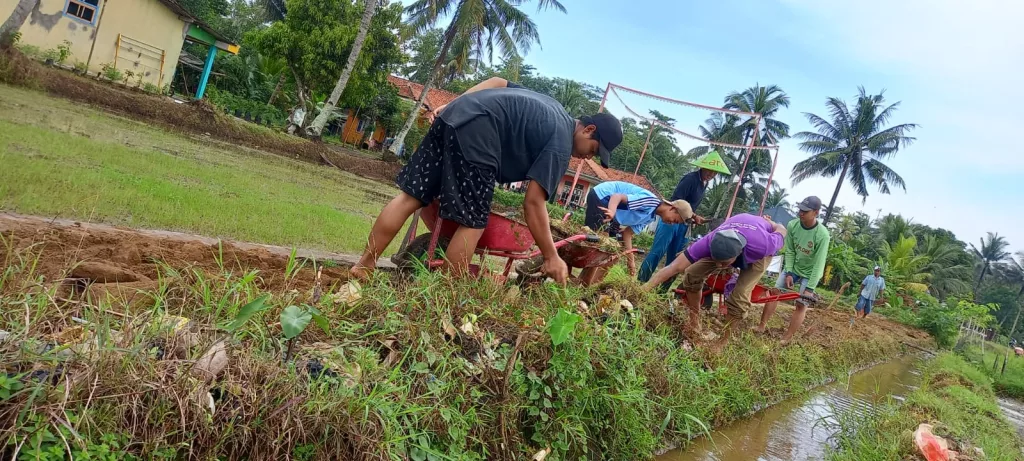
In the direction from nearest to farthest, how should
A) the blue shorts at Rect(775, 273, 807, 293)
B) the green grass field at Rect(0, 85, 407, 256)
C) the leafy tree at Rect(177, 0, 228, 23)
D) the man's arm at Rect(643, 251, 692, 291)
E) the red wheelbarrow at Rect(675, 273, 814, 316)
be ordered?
the green grass field at Rect(0, 85, 407, 256)
the man's arm at Rect(643, 251, 692, 291)
the red wheelbarrow at Rect(675, 273, 814, 316)
the blue shorts at Rect(775, 273, 807, 293)
the leafy tree at Rect(177, 0, 228, 23)

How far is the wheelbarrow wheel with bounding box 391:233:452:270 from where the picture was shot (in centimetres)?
333

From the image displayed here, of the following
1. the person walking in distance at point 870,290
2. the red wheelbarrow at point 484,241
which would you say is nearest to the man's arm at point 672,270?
the red wheelbarrow at point 484,241

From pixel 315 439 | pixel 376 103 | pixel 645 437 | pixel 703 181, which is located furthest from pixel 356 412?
pixel 376 103

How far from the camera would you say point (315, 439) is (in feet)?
5.55

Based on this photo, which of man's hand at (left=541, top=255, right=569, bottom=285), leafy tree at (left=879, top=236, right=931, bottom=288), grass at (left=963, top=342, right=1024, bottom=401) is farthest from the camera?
leafy tree at (left=879, top=236, right=931, bottom=288)

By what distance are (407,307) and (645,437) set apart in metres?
1.34

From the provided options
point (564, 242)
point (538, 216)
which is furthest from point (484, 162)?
point (564, 242)

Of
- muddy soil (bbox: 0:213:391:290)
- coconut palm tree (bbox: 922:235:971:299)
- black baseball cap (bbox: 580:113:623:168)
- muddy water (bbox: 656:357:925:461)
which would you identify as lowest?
muddy water (bbox: 656:357:925:461)

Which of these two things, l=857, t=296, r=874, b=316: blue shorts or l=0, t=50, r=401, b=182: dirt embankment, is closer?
l=0, t=50, r=401, b=182: dirt embankment

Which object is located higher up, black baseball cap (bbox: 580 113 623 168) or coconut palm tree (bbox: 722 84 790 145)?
coconut palm tree (bbox: 722 84 790 145)

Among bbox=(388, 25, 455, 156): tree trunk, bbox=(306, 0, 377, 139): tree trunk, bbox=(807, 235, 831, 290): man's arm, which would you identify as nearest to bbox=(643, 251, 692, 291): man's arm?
bbox=(807, 235, 831, 290): man's arm

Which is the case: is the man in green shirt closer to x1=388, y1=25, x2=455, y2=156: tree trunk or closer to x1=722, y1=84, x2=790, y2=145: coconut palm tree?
x1=388, y1=25, x2=455, y2=156: tree trunk

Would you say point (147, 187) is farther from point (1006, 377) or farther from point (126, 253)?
point (1006, 377)

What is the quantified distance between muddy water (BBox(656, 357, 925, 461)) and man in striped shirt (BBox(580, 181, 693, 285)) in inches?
56.9
